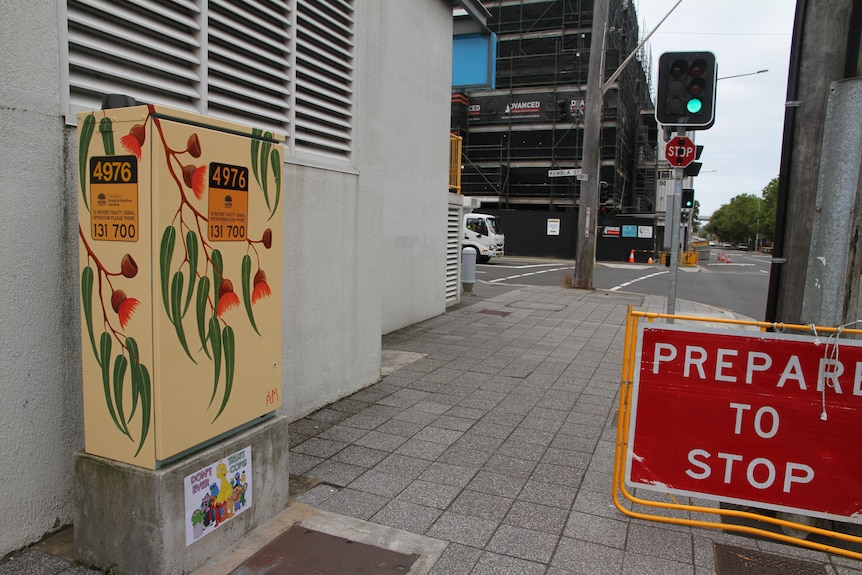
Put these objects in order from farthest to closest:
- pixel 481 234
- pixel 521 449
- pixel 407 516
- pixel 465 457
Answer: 1. pixel 481 234
2. pixel 521 449
3. pixel 465 457
4. pixel 407 516

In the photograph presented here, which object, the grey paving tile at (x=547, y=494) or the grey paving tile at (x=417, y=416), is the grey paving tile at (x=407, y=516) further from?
the grey paving tile at (x=417, y=416)

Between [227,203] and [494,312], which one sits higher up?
[227,203]

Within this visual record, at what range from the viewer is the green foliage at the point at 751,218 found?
101 metres

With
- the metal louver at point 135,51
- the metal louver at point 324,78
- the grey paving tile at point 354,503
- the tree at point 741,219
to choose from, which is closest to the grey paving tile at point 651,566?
the grey paving tile at point 354,503

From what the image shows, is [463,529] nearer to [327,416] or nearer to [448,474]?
[448,474]

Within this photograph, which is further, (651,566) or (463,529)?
(463,529)

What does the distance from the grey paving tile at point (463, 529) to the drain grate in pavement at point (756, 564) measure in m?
1.28

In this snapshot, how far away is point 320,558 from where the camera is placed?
126 inches

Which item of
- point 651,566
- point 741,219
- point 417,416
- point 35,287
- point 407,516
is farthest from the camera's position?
point 741,219

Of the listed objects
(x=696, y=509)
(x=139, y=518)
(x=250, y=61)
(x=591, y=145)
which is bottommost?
(x=696, y=509)

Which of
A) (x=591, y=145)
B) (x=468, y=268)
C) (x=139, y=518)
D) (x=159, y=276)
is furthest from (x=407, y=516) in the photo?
(x=591, y=145)

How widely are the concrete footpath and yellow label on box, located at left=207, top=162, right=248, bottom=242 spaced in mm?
1736


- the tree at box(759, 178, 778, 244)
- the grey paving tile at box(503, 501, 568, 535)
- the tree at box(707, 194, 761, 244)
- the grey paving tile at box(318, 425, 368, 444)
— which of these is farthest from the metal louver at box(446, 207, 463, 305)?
the tree at box(707, 194, 761, 244)

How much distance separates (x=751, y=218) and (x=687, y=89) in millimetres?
120635
